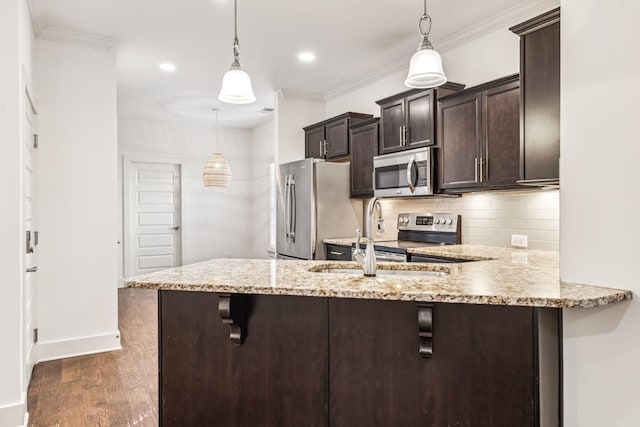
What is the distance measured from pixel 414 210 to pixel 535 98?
75.9 inches

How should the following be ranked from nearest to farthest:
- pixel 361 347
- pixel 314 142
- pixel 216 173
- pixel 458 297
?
pixel 458 297 < pixel 361 347 < pixel 314 142 < pixel 216 173

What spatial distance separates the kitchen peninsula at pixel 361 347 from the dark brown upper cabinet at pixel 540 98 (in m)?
0.97

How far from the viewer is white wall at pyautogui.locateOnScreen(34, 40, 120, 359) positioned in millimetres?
3639

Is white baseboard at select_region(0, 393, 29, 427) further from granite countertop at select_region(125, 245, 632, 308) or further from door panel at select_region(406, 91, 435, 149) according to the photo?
door panel at select_region(406, 91, 435, 149)

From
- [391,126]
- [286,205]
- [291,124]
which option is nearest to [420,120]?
[391,126]

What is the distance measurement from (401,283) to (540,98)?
177 cm

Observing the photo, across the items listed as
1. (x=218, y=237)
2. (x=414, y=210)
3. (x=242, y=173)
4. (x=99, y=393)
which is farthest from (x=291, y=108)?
(x=99, y=393)

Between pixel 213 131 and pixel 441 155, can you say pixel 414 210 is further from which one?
pixel 213 131

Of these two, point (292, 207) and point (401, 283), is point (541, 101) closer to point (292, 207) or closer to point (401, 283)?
point (401, 283)

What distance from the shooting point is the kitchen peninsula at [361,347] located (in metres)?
1.51

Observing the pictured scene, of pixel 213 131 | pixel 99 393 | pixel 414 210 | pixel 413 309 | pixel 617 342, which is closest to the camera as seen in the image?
pixel 617 342

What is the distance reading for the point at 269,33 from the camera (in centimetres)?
384

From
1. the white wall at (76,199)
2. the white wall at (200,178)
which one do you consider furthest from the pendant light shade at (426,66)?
the white wall at (200,178)

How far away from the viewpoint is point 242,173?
8.10 meters
